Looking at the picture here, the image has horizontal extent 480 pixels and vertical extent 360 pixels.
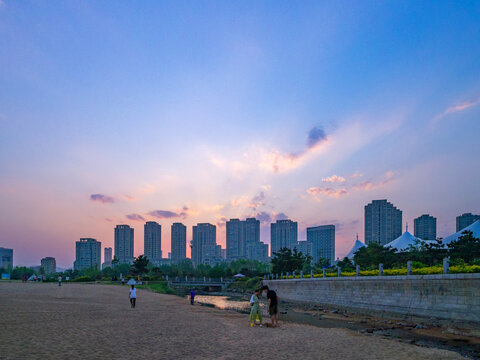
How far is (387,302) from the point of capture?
21.7 meters

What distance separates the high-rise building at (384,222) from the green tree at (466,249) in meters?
109

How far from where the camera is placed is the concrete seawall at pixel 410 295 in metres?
15.5

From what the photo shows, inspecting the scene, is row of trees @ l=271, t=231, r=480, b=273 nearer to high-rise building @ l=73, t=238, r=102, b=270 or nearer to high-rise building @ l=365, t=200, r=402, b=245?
high-rise building @ l=365, t=200, r=402, b=245

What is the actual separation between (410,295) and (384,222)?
128 metres

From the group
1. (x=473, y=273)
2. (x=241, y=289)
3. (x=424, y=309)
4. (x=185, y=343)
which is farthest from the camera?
(x=241, y=289)

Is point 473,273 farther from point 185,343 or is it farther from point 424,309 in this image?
point 185,343

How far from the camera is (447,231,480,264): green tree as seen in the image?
30736mm

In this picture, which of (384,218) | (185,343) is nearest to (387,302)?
(185,343)

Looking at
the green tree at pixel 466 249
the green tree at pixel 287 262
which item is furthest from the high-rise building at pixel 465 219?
the green tree at pixel 466 249

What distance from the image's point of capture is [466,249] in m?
31.0

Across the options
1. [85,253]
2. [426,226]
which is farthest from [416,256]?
[85,253]

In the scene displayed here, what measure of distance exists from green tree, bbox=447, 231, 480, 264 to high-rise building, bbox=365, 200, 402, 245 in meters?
109

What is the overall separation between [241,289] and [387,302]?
48777 millimetres

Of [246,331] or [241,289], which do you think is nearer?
[246,331]
